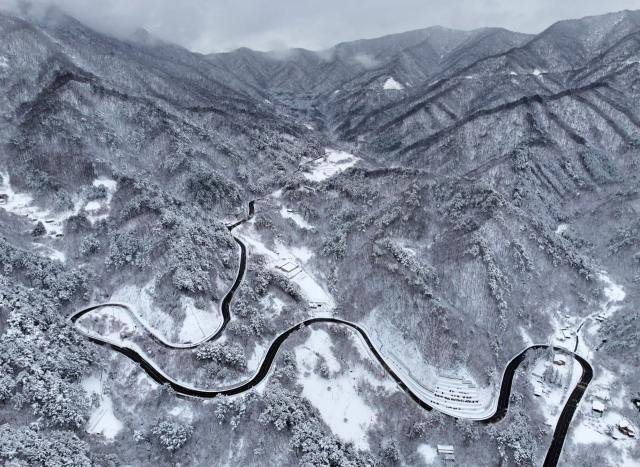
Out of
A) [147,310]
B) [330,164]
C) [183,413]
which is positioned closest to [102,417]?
[183,413]

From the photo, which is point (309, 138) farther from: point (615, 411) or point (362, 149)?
point (615, 411)

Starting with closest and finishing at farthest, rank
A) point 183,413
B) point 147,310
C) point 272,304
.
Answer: point 183,413 → point 147,310 → point 272,304

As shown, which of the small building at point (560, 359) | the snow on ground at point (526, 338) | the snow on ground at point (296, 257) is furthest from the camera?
the snow on ground at point (296, 257)

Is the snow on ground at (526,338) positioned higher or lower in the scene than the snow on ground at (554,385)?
higher

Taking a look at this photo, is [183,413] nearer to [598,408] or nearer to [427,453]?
[427,453]

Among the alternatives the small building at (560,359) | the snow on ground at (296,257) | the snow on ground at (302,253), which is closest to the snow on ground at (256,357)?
the snow on ground at (296,257)

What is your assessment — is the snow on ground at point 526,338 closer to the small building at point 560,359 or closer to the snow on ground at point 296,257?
the small building at point 560,359
